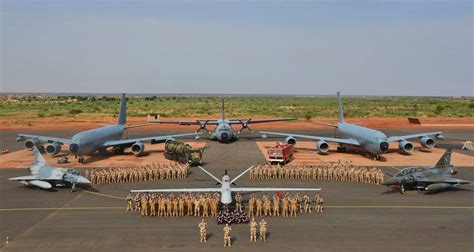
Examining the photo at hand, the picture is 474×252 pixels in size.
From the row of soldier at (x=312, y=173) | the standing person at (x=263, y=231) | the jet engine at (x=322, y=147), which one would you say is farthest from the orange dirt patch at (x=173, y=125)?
the standing person at (x=263, y=231)

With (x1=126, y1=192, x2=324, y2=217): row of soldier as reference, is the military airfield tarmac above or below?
below

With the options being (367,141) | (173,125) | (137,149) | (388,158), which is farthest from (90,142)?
(173,125)

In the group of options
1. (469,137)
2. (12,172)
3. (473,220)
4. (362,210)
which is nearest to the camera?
(473,220)

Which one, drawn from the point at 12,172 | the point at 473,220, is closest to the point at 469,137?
the point at 473,220

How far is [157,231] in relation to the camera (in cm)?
2417

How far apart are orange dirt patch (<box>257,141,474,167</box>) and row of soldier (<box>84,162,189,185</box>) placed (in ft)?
50.3

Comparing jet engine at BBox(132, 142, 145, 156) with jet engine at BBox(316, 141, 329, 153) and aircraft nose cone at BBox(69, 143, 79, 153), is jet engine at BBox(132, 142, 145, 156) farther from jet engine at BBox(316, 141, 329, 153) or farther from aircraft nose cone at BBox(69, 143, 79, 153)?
jet engine at BBox(316, 141, 329, 153)

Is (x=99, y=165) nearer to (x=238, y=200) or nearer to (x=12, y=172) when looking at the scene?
(x=12, y=172)

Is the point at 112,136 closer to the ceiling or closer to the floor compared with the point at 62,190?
closer to the ceiling

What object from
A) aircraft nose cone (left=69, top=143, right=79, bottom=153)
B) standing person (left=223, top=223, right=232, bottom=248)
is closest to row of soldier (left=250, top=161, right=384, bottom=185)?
standing person (left=223, top=223, right=232, bottom=248)

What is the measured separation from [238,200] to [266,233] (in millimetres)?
4632

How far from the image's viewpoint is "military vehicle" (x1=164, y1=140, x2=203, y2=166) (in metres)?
45.6

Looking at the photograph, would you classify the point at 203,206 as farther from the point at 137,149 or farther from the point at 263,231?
the point at 137,149

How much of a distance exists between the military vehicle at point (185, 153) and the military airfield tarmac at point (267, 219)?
8.61 meters
